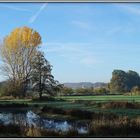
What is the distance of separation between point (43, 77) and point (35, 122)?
1.86 ft

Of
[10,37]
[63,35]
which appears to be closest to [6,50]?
[10,37]

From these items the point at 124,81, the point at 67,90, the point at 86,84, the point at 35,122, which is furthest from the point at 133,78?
the point at 35,122

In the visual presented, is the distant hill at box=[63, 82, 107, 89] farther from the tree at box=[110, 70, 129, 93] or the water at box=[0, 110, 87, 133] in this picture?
the water at box=[0, 110, 87, 133]

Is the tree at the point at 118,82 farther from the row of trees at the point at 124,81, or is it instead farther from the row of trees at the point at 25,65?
the row of trees at the point at 25,65

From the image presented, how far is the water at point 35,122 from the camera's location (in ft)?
26.8


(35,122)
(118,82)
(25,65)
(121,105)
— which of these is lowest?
(35,122)

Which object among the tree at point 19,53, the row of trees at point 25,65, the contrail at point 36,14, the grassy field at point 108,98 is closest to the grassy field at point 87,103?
the grassy field at point 108,98

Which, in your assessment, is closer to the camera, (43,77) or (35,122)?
(35,122)

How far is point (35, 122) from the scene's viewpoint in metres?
8.21

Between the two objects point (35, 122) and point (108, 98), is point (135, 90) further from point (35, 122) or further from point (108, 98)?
point (35, 122)

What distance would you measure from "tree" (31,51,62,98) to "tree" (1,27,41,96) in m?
0.08

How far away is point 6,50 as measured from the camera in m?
8.34

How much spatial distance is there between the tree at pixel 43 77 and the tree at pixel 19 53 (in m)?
0.08

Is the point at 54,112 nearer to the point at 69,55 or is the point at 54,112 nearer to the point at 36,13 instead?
the point at 69,55
